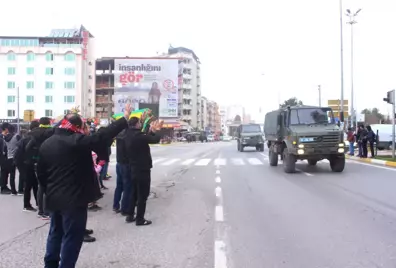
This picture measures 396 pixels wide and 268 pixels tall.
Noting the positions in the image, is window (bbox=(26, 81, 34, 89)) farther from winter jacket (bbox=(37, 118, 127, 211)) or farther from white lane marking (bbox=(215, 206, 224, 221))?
winter jacket (bbox=(37, 118, 127, 211))

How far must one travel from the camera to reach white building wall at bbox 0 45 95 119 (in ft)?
270

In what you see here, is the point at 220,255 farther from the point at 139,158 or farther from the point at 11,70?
the point at 11,70

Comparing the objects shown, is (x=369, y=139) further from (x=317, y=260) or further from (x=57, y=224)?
(x=57, y=224)

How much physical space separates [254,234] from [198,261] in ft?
5.14

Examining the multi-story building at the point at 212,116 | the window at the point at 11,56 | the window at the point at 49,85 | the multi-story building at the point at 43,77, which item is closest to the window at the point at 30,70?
the multi-story building at the point at 43,77

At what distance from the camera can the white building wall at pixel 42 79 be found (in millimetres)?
82250

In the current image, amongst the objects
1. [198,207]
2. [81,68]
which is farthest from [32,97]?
[198,207]

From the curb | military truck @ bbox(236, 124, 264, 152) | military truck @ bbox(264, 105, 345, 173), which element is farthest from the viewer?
military truck @ bbox(236, 124, 264, 152)

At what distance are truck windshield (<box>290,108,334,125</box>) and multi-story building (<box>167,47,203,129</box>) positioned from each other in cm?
8886

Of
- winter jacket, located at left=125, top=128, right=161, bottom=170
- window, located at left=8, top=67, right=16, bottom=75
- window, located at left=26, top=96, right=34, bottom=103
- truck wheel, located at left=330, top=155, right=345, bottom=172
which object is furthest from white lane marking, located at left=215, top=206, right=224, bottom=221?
window, located at left=8, top=67, right=16, bottom=75

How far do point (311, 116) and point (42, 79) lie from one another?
75836mm

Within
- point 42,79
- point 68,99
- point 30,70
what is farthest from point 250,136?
point 30,70

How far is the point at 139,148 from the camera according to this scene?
6.92m

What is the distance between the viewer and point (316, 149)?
14.8 metres
